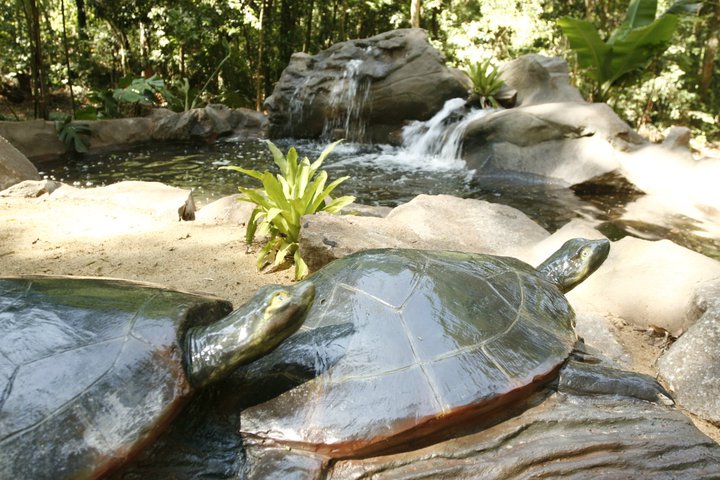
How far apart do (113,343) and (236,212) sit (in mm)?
3823

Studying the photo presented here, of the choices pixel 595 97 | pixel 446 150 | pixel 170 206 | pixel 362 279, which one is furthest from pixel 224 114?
pixel 362 279

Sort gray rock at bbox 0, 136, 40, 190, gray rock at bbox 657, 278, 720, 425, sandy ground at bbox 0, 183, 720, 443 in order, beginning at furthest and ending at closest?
1. gray rock at bbox 0, 136, 40, 190
2. sandy ground at bbox 0, 183, 720, 443
3. gray rock at bbox 657, 278, 720, 425

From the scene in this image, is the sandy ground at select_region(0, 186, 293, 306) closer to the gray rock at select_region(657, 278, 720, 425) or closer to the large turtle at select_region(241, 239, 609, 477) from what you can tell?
the large turtle at select_region(241, 239, 609, 477)

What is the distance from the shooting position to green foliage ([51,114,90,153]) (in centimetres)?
912

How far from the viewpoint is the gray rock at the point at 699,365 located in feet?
7.83

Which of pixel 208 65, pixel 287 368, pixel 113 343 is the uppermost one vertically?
pixel 208 65

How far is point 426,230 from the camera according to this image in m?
4.02

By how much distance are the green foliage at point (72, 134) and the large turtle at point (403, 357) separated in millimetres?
9184

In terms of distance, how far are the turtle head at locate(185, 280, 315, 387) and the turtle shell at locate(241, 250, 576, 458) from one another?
16 cm

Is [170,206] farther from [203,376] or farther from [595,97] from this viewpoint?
[595,97]

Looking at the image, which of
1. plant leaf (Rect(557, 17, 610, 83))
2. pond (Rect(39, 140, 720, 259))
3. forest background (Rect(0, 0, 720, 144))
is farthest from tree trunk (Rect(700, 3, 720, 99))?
pond (Rect(39, 140, 720, 259))

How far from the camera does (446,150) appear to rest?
9117 mm

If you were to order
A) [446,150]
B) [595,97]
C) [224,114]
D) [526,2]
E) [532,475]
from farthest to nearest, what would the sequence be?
[526,2], [224,114], [595,97], [446,150], [532,475]

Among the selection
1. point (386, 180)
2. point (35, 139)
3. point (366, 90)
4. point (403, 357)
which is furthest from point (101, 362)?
point (366, 90)
